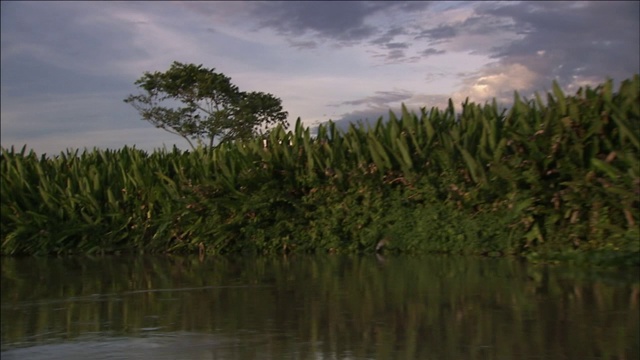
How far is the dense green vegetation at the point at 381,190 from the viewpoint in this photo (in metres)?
8.72

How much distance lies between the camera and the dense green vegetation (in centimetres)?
872

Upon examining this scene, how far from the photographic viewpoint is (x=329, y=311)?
21.9 feet

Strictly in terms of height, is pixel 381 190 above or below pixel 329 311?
above

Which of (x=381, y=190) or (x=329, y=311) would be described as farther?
(x=381, y=190)

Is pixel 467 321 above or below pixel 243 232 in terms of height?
below

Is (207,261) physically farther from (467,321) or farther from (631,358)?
(631,358)

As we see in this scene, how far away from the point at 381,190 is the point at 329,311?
3.40 m

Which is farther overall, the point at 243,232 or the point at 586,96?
the point at 243,232

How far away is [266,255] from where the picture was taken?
10398 millimetres

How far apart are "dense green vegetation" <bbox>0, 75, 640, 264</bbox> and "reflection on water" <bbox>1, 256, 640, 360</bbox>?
49 cm

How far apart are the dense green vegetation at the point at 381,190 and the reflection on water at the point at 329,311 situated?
49 centimetres

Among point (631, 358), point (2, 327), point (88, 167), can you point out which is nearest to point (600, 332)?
point (631, 358)

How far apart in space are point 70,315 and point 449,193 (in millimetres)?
4524

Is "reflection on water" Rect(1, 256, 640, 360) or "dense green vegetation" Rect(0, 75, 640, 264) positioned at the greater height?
"dense green vegetation" Rect(0, 75, 640, 264)
